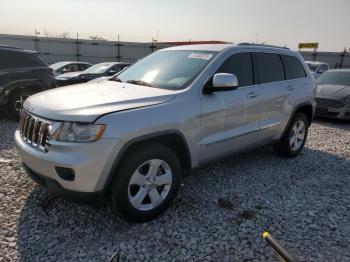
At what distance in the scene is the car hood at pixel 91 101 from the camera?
276 centimetres

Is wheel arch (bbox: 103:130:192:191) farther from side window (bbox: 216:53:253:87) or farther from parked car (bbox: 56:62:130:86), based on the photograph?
parked car (bbox: 56:62:130:86)

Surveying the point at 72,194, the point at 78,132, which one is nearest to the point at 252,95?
the point at 78,132

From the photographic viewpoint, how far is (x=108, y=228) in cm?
309

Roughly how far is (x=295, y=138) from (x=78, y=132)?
4.00m

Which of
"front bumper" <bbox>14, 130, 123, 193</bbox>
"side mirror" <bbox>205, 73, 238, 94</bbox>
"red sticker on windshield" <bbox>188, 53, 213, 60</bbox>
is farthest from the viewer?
"red sticker on windshield" <bbox>188, 53, 213, 60</bbox>

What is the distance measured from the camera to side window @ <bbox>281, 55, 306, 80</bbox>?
16.6 feet

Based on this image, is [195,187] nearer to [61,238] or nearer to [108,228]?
[108,228]

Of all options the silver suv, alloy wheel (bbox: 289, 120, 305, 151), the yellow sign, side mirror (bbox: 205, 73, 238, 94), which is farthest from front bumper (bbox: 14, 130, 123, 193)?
the yellow sign

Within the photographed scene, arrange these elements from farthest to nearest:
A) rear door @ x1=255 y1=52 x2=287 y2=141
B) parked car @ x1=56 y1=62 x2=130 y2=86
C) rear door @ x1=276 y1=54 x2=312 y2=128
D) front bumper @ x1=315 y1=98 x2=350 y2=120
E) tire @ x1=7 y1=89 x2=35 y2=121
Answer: parked car @ x1=56 y1=62 x2=130 y2=86, front bumper @ x1=315 y1=98 x2=350 y2=120, tire @ x1=7 y1=89 x2=35 y2=121, rear door @ x1=276 y1=54 x2=312 y2=128, rear door @ x1=255 y1=52 x2=287 y2=141

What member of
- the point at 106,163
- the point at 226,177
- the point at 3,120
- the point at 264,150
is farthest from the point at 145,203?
the point at 3,120

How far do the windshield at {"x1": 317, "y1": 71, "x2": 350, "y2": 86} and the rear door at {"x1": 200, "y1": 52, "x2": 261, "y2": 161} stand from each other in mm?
6712

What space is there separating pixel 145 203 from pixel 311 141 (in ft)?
15.9

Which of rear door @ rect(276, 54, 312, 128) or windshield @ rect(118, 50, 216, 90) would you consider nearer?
windshield @ rect(118, 50, 216, 90)

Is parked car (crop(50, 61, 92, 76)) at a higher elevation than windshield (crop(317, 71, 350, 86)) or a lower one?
lower
